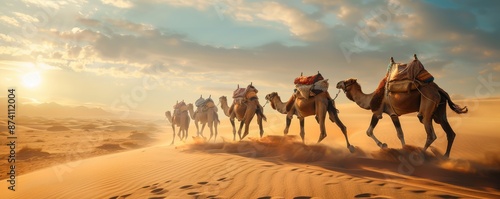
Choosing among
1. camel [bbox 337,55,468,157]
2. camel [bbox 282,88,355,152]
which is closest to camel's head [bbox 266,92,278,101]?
camel [bbox 282,88,355,152]

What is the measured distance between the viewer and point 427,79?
7.14 m

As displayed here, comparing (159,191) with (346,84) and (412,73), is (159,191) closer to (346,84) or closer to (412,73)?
(412,73)

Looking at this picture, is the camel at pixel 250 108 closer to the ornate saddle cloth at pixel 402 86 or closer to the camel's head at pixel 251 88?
the camel's head at pixel 251 88

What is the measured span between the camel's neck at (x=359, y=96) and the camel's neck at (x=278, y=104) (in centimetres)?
316

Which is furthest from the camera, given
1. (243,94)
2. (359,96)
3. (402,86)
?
(243,94)

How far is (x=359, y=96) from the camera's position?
9.15 meters

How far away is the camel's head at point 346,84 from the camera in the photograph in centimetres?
938

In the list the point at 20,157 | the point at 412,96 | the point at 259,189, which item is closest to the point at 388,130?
the point at 412,96

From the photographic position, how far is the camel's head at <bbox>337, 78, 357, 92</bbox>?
30.8ft

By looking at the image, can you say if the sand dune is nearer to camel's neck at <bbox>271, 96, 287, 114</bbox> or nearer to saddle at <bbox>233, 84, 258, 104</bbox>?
camel's neck at <bbox>271, 96, 287, 114</bbox>

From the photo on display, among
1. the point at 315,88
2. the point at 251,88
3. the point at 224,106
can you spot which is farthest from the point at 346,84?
the point at 224,106

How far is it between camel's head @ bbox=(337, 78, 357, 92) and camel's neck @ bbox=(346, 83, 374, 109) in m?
0.11

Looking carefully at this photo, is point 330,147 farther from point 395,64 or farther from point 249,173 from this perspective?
point 249,173

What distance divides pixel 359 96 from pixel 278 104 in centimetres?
394
